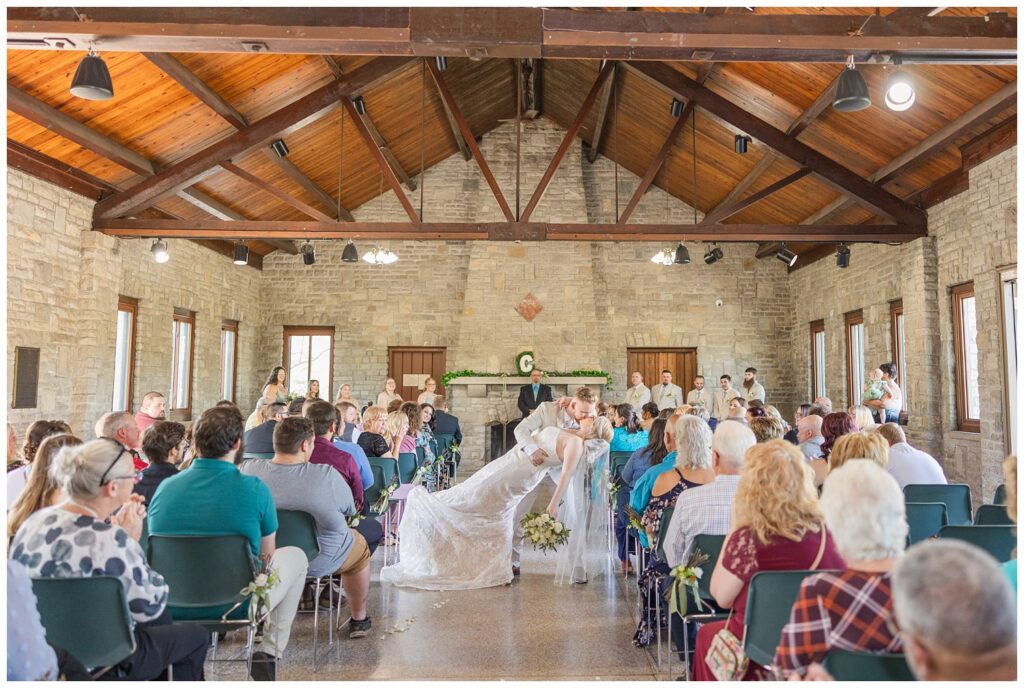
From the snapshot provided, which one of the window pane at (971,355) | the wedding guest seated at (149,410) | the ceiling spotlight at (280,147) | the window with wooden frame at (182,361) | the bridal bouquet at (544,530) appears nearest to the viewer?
the bridal bouquet at (544,530)

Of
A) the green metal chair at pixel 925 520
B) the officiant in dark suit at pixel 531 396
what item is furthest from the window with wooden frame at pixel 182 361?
the green metal chair at pixel 925 520

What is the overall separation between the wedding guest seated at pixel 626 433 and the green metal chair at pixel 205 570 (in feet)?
11.0

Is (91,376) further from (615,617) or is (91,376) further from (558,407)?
(615,617)

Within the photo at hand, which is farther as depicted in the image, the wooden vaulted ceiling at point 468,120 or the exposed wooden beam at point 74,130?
the wooden vaulted ceiling at point 468,120

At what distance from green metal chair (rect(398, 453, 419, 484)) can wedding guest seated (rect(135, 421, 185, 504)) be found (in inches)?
104

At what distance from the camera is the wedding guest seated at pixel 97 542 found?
6.73ft

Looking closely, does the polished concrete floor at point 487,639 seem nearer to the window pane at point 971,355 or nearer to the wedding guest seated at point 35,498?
the wedding guest seated at point 35,498

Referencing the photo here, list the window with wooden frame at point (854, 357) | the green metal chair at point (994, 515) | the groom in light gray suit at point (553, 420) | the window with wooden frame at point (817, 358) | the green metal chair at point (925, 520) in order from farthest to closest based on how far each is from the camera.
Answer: the window with wooden frame at point (817, 358)
the window with wooden frame at point (854, 357)
the groom in light gray suit at point (553, 420)
the green metal chair at point (994, 515)
the green metal chair at point (925, 520)

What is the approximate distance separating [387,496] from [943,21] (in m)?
4.79

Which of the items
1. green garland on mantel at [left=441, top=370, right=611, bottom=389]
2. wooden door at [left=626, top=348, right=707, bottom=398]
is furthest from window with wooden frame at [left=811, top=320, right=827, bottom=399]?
green garland on mantel at [left=441, top=370, right=611, bottom=389]

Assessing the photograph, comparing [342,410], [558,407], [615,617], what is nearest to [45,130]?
[342,410]

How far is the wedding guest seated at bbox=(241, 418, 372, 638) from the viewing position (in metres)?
3.17

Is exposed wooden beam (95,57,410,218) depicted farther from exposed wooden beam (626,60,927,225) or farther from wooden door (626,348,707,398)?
wooden door (626,348,707,398)

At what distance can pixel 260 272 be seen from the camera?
494 inches
